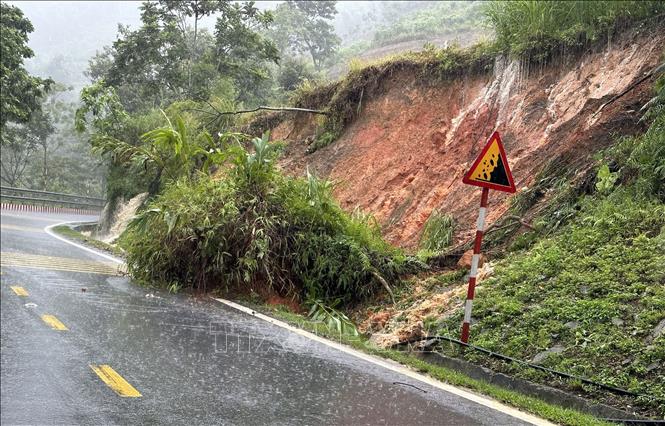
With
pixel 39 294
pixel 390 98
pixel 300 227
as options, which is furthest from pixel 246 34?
pixel 39 294

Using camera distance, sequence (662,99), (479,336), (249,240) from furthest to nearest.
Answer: (249,240) → (662,99) → (479,336)

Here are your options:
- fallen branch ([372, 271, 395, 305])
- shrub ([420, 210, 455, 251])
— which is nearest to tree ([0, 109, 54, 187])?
shrub ([420, 210, 455, 251])

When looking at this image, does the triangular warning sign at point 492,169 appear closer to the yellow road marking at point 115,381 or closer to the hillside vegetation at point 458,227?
the hillside vegetation at point 458,227

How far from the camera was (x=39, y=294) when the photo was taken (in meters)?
8.19

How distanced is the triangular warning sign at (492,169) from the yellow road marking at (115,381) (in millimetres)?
4290

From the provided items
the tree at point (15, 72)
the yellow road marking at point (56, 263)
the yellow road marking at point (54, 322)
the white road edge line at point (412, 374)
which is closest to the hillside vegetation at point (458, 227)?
the white road edge line at point (412, 374)

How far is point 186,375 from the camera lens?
5.12 m

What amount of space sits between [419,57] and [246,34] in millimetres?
15937

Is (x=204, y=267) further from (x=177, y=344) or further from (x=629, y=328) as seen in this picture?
(x=629, y=328)

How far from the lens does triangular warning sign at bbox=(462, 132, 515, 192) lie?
7.25 metres

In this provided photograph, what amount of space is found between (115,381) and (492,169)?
4746 mm

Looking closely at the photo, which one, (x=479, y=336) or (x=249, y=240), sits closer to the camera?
(x=479, y=336)

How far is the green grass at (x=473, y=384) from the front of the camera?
492 centimetres

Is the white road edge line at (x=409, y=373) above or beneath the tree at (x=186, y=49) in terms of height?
beneath
